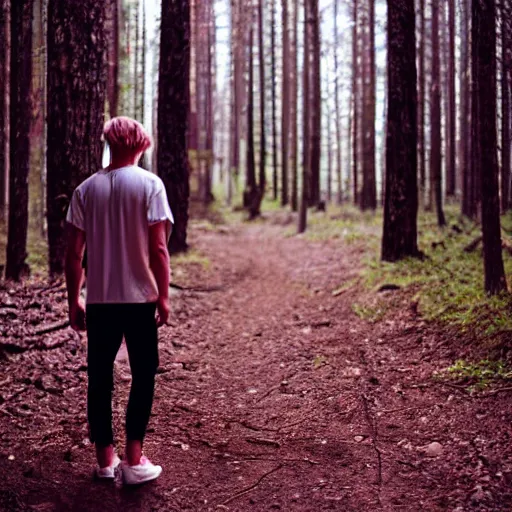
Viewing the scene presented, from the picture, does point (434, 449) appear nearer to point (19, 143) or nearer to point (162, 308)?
point (162, 308)

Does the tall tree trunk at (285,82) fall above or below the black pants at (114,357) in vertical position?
above

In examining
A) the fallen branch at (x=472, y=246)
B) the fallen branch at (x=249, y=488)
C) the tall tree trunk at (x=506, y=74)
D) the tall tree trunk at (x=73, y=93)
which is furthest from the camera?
the fallen branch at (x=472, y=246)

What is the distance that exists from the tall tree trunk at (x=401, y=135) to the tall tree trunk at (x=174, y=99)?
13.2 feet

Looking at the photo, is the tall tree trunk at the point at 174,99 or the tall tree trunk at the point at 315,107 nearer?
the tall tree trunk at the point at 174,99

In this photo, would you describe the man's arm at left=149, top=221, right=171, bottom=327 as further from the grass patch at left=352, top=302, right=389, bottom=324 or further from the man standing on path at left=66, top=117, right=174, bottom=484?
the grass patch at left=352, top=302, right=389, bottom=324

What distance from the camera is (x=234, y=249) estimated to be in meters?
16.4

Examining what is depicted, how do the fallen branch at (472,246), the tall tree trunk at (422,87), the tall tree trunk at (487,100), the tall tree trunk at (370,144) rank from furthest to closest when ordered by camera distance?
the tall tree trunk at (370,144)
the tall tree trunk at (422,87)
the fallen branch at (472,246)
the tall tree trunk at (487,100)

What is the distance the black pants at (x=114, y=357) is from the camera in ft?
12.1

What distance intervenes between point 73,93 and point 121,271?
518cm

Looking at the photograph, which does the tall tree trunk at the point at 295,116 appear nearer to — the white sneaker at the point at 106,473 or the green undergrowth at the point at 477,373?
the green undergrowth at the point at 477,373

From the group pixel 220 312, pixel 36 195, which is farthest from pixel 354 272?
pixel 36 195

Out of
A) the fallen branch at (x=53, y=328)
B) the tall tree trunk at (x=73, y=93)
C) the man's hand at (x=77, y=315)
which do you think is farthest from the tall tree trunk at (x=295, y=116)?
the man's hand at (x=77, y=315)

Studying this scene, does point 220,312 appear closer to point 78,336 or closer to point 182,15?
point 78,336

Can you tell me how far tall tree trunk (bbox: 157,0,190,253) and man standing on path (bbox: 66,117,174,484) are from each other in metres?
8.35
